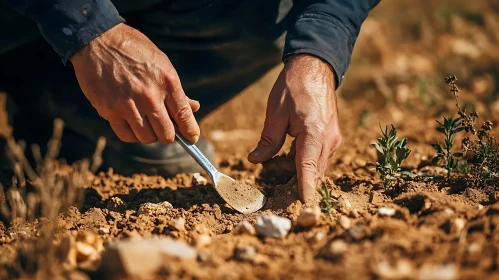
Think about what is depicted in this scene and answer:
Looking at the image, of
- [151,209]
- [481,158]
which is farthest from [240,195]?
[481,158]

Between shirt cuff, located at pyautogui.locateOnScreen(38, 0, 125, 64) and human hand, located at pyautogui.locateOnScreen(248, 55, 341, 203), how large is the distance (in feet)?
2.29

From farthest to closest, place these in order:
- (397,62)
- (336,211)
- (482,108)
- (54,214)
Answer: (397,62) → (482,108) → (336,211) → (54,214)

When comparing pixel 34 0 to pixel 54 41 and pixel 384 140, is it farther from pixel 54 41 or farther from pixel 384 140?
pixel 384 140

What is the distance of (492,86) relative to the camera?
4.23m

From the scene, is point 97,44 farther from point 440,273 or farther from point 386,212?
point 440,273

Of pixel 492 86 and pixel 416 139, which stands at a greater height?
pixel 492 86

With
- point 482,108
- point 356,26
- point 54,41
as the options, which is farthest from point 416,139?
point 54,41

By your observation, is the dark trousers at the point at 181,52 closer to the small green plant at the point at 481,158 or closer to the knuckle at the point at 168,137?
the knuckle at the point at 168,137

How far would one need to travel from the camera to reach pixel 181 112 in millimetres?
2273

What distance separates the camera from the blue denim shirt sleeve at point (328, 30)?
2.45 meters

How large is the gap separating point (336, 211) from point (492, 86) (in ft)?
8.51

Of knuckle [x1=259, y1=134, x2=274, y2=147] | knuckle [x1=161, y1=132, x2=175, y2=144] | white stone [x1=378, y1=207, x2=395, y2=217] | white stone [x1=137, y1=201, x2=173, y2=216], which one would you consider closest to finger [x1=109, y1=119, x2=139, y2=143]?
knuckle [x1=161, y1=132, x2=175, y2=144]

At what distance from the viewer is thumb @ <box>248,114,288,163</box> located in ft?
7.63

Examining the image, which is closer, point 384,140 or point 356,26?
point 384,140
